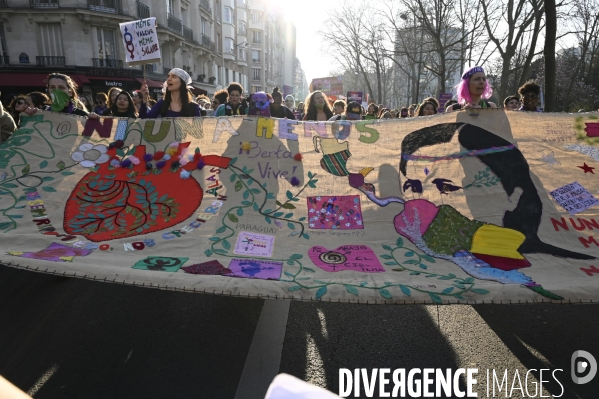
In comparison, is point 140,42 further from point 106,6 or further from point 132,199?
point 106,6

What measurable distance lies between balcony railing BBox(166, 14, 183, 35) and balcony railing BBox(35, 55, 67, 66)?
7.99 metres

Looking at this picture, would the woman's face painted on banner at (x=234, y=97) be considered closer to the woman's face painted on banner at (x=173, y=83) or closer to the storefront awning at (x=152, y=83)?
the woman's face painted on banner at (x=173, y=83)

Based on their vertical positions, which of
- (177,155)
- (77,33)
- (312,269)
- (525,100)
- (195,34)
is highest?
(195,34)

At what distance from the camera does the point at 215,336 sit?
2906 mm

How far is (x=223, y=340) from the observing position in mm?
2857

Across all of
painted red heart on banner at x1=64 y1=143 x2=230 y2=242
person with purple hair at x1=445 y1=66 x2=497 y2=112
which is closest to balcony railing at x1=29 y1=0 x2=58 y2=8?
painted red heart on banner at x1=64 y1=143 x2=230 y2=242

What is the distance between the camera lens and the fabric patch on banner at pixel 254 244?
8.92 ft

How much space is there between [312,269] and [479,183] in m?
1.80

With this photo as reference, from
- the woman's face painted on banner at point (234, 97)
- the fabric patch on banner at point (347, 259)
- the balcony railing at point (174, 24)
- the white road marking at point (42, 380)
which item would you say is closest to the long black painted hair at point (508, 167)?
Answer: the fabric patch on banner at point (347, 259)

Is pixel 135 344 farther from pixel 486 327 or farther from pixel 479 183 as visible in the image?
pixel 479 183

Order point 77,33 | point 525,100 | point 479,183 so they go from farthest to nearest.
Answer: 1. point 77,33
2. point 525,100
3. point 479,183

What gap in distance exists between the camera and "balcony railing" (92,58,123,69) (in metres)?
21.9

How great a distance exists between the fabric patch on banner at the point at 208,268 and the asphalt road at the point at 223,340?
66 centimetres

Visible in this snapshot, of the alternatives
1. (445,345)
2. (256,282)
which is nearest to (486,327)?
(445,345)
